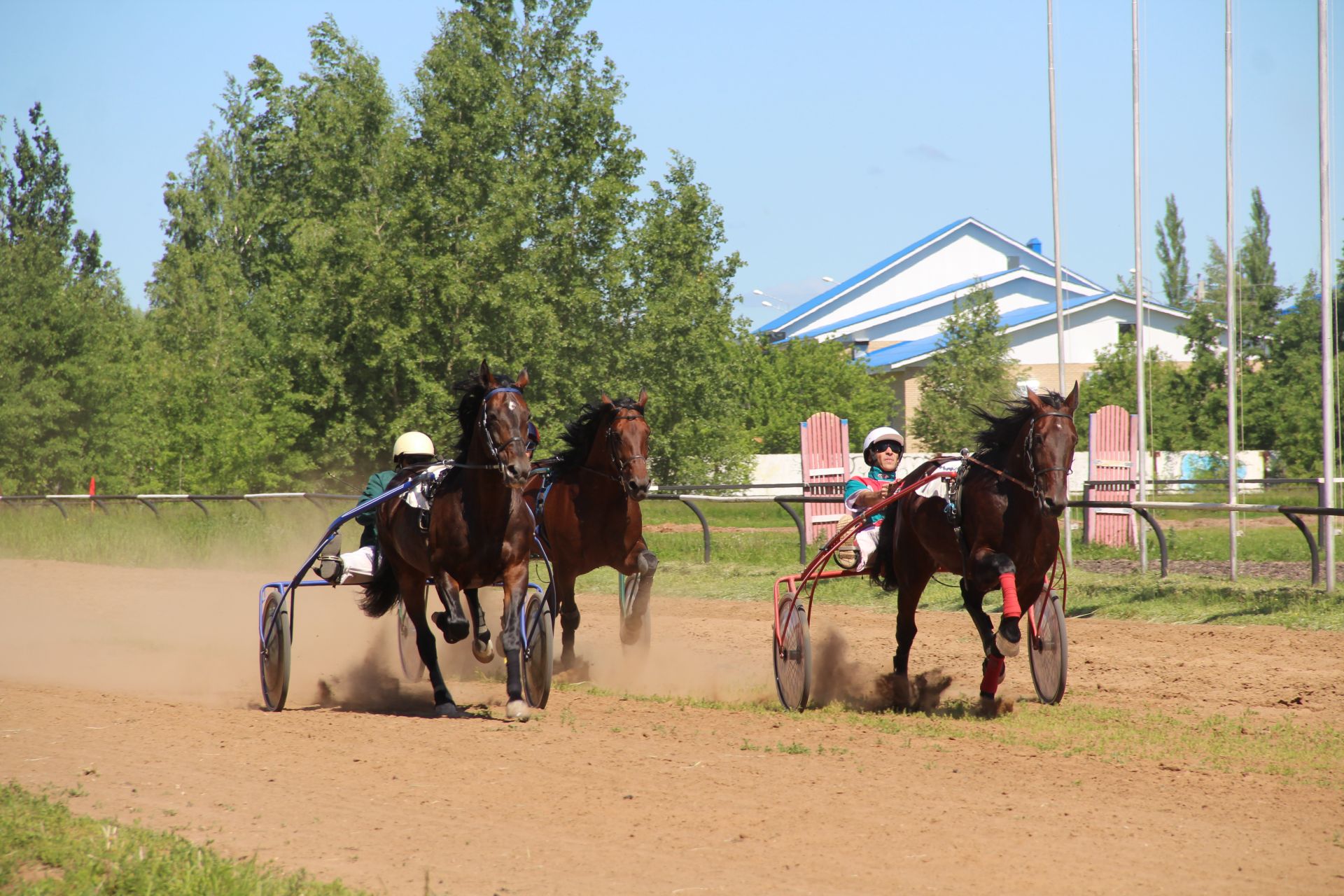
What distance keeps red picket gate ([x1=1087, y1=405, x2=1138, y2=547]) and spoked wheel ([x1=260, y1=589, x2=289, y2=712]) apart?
14.9 metres

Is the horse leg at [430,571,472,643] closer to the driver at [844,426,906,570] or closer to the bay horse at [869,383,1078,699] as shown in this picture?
the driver at [844,426,906,570]

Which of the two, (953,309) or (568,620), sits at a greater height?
(953,309)

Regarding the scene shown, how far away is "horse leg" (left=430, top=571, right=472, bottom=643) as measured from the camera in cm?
853

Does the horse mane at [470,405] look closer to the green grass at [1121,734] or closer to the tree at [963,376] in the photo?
the green grass at [1121,734]

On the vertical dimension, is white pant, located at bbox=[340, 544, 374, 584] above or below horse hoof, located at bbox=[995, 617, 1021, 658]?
above


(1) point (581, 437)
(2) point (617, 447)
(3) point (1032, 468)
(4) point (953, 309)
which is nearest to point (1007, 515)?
(3) point (1032, 468)

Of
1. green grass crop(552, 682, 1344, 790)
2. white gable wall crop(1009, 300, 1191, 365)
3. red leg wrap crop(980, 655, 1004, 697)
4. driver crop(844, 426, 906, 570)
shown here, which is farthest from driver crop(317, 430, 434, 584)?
white gable wall crop(1009, 300, 1191, 365)

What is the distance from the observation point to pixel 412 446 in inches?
396

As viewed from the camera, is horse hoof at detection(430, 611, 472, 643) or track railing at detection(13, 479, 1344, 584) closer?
horse hoof at detection(430, 611, 472, 643)

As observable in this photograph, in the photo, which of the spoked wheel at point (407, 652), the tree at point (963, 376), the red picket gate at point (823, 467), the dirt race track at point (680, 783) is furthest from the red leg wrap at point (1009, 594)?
the tree at point (963, 376)

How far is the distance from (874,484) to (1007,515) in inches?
69.8

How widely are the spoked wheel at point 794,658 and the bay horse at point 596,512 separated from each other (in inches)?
49.7

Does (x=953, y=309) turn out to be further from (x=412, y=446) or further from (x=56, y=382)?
(x=412, y=446)

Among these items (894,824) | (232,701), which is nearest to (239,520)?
(232,701)
